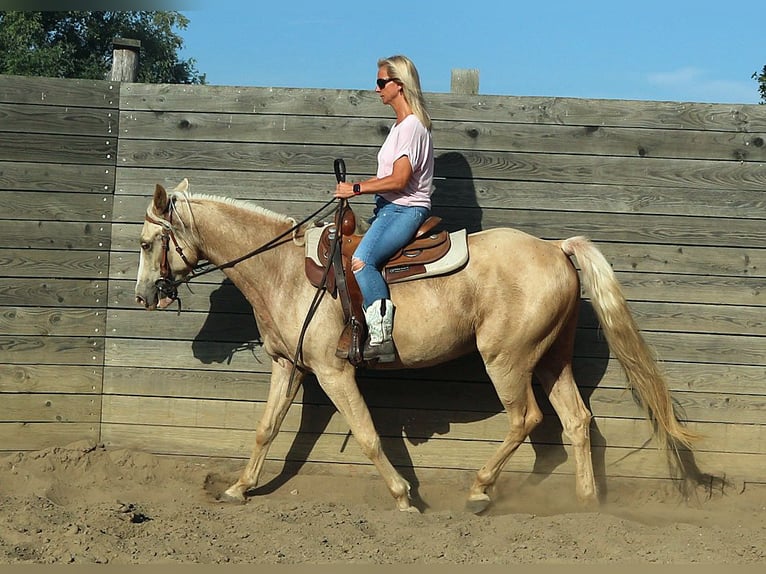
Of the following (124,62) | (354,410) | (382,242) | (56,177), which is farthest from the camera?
(124,62)

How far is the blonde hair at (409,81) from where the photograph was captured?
16.5 feet

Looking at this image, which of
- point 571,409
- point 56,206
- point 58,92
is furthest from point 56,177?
point 571,409

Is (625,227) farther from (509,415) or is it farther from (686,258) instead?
(509,415)

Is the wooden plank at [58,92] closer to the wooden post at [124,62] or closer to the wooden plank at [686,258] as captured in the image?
the wooden post at [124,62]

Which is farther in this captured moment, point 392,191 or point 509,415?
point 509,415

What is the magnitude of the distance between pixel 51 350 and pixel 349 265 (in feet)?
7.66

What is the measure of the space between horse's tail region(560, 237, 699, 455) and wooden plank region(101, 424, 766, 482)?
45 cm

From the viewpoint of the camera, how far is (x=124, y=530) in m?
4.37

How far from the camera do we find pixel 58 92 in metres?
5.84

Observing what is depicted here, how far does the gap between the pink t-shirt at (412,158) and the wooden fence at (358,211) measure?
2.41ft

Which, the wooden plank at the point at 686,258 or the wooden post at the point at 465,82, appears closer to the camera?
the wooden plank at the point at 686,258

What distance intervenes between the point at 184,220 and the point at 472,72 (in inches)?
88.1

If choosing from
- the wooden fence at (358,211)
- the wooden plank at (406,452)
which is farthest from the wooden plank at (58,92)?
the wooden plank at (406,452)

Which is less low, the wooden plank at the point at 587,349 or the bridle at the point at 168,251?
the bridle at the point at 168,251
